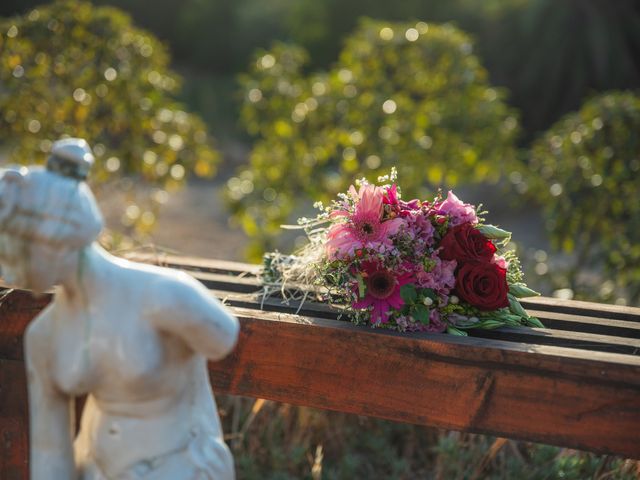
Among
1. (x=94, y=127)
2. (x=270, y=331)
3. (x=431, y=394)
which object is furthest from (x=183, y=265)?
(x=94, y=127)

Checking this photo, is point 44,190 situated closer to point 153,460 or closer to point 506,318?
point 153,460

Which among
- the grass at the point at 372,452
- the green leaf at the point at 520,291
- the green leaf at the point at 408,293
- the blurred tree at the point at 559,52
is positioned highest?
the blurred tree at the point at 559,52

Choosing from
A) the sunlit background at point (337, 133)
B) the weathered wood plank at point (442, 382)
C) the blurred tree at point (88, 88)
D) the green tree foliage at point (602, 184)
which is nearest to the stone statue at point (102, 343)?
the weathered wood plank at point (442, 382)

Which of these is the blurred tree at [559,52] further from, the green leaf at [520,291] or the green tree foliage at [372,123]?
the green leaf at [520,291]

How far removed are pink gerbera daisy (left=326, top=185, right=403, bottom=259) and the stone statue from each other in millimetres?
831

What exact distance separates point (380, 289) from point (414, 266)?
0.37ft

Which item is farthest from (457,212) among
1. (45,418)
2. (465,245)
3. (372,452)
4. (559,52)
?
(559,52)

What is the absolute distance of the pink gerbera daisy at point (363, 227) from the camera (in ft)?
7.51

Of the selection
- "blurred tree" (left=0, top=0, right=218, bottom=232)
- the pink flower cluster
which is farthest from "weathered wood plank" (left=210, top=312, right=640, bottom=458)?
"blurred tree" (left=0, top=0, right=218, bottom=232)

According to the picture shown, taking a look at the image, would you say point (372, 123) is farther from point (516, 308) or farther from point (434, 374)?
point (434, 374)

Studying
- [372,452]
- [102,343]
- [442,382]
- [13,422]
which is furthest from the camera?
[372,452]

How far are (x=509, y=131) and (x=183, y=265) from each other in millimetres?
2777

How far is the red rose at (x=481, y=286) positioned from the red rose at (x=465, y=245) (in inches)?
1.0

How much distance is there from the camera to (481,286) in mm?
2305
